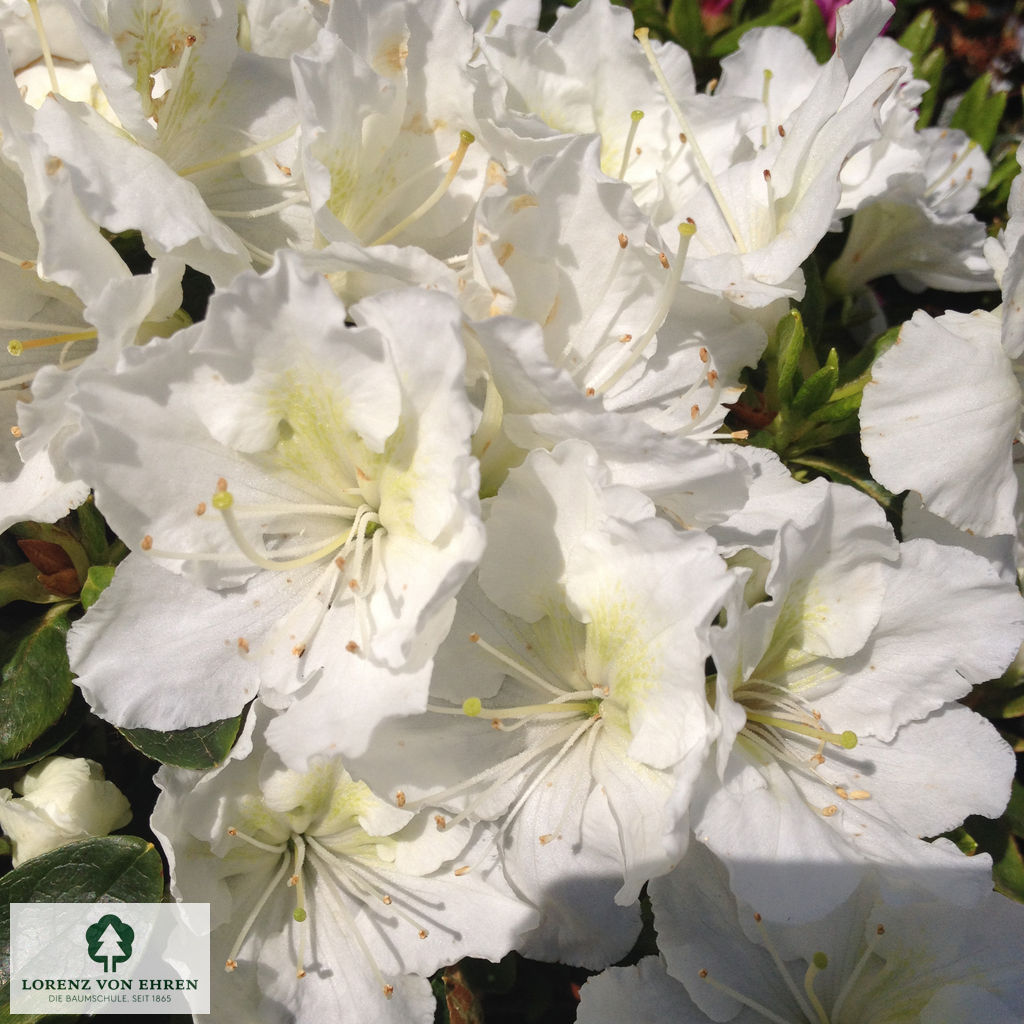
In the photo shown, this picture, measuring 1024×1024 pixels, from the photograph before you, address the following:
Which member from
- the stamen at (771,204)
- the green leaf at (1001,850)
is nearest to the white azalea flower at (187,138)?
the stamen at (771,204)

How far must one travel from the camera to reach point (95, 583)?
1361 mm

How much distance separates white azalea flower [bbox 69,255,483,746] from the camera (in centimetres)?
106

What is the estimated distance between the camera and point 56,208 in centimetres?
108

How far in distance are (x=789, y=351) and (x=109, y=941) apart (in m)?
1.27

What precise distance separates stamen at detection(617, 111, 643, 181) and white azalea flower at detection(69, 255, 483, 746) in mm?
613

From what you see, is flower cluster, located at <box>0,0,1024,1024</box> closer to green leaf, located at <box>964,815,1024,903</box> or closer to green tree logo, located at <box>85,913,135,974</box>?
green tree logo, located at <box>85,913,135,974</box>

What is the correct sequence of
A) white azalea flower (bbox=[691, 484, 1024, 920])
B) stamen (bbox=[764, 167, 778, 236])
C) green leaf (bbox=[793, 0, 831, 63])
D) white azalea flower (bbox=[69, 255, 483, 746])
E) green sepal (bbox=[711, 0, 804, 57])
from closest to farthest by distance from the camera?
white azalea flower (bbox=[69, 255, 483, 746]) → white azalea flower (bbox=[691, 484, 1024, 920]) → stamen (bbox=[764, 167, 778, 236]) → green leaf (bbox=[793, 0, 831, 63]) → green sepal (bbox=[711, 0, 804, 57])

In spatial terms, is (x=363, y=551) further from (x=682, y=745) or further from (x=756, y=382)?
(x=756, y=382)

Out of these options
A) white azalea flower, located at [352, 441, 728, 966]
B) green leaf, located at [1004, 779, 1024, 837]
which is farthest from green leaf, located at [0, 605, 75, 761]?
green leaf, located at [1004, 779, 1024, 837]

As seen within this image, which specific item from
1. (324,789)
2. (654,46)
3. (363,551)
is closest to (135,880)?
(324,789)

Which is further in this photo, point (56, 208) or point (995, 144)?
point (995, 144)

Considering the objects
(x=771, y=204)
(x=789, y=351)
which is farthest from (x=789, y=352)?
(x=771, y=204)

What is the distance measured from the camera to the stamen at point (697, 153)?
58.7 inches

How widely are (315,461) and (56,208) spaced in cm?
40
